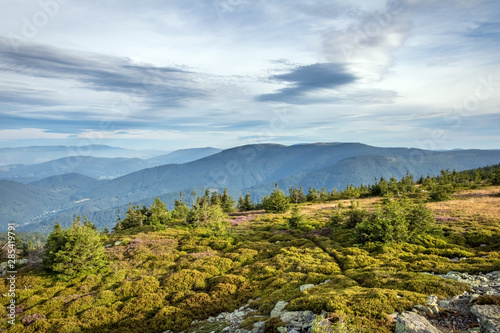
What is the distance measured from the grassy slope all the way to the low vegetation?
82mm

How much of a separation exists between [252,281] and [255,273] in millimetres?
1542

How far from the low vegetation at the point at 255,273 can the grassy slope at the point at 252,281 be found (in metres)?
0.08

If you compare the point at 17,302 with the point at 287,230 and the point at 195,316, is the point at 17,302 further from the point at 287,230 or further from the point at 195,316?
the point at 287,230

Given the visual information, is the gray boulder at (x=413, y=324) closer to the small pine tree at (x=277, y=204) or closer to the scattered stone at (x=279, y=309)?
the scattered stone at (x=279, y=309)

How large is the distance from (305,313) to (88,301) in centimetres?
1638

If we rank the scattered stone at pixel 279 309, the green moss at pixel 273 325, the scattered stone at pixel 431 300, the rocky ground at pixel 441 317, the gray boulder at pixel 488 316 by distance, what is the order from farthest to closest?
the scattered stone at pixel 279 309 → the scattered stone at pixel 431 300 → the green moss at pixel 273 325 → the rocky ground at pixel 441 317 → the gray boulder at pixel 488 316

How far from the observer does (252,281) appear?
19.7 m

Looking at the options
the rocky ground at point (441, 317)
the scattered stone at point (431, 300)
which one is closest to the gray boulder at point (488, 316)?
the rocky ground at point (441, 317)

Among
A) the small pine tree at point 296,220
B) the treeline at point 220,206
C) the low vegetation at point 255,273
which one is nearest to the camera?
the low vegetation at point 255,273

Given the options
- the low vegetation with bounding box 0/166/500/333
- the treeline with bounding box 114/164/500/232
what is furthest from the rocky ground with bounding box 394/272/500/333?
the treeline with bounding box 114/164/500/232

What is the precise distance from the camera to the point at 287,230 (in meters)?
36.9

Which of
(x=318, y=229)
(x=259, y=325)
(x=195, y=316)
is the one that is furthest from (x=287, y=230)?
(x=259, y=325)

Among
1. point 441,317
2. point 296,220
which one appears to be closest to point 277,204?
point 296,220

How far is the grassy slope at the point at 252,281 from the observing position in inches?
497
